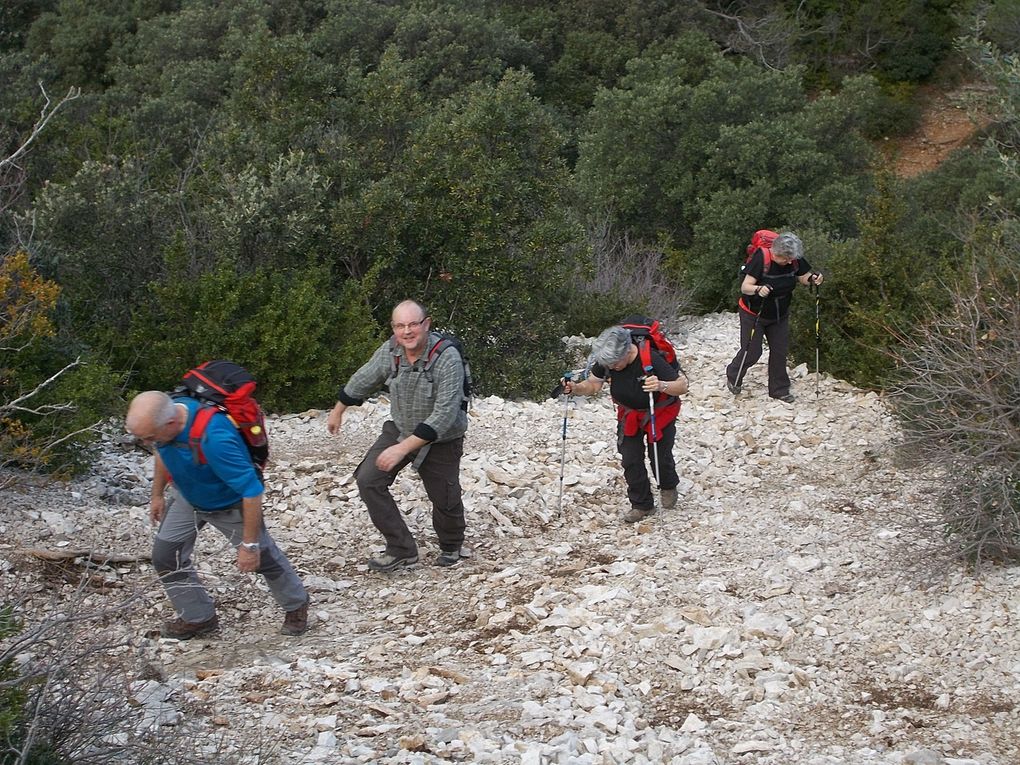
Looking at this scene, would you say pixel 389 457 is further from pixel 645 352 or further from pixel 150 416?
pixel 645 352

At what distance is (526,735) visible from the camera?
502cm

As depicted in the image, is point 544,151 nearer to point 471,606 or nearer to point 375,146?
point 375,146

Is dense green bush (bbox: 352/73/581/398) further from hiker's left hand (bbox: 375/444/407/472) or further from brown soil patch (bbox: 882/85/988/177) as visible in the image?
brown soil patch (bbox: 882/85/988/177)

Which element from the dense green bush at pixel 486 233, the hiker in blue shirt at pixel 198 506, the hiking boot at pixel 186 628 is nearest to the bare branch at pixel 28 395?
the hiker in blue shirt at pixel 198 506

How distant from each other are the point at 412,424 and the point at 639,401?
5.18 feet

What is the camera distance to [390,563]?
7.16 metres

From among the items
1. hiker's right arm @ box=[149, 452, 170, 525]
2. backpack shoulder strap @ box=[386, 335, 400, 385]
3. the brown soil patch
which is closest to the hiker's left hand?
backpack shoulder strap @ box=[386, 335, 400, 385]

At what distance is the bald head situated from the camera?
5230 mm

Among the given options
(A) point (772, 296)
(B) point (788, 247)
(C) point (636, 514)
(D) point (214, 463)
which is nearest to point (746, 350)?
(A) point (772, 296)

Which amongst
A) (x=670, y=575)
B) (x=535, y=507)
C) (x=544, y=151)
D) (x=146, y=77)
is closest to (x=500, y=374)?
(x=544, y=151)

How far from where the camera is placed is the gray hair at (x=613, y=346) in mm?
7199

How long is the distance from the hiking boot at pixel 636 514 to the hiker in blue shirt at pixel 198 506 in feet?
8.67

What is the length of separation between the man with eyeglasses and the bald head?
4.93 ft

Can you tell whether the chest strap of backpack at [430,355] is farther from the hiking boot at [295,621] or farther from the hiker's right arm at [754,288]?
the hiker's right arm at [754,288]
